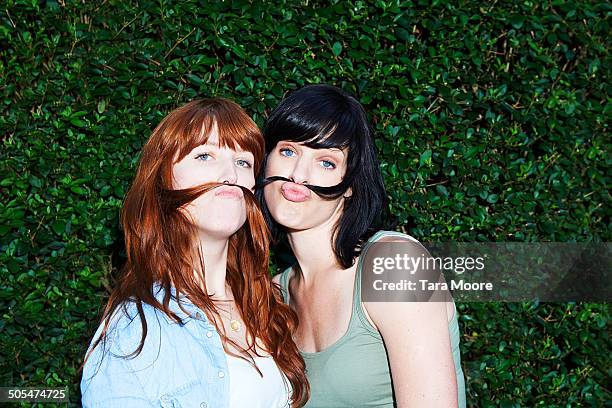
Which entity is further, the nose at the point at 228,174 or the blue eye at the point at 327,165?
the blue eye at the point at 327,165

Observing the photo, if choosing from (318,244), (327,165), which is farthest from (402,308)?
(327,165)

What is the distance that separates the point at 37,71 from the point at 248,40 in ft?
3.03

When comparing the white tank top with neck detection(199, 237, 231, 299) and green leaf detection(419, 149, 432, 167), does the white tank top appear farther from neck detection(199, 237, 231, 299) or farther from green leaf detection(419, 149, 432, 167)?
green leaf detection(419, 149, 432, 167)

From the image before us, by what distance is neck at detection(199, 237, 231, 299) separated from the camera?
8.76 ft

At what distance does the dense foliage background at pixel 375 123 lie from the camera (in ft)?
11.0

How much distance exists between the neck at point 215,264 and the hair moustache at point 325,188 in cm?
27

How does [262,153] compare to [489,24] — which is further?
[489,24]

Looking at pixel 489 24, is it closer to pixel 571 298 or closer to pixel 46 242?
pixel 571 298

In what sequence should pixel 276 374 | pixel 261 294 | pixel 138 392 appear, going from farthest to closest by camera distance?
pixel 261 294 < pixel 276 374 < pixel 138 392

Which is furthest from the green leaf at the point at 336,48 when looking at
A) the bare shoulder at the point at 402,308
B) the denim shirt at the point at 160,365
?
the denim shirt at the point at 160,365

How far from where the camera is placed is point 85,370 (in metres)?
2.35

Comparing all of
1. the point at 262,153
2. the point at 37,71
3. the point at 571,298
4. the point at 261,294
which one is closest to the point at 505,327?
the point at 571,298

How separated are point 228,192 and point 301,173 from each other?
0.34m

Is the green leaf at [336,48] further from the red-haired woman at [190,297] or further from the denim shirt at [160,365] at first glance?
the denim shirt at [160,365]
